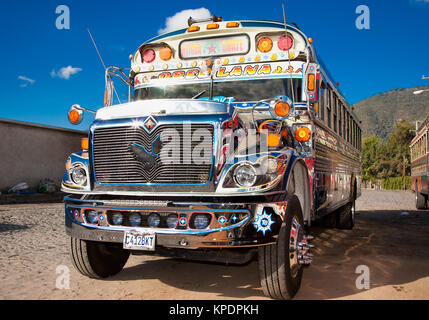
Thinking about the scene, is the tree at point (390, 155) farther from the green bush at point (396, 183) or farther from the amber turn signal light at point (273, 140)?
the amber turn signal light at point (273, 140)

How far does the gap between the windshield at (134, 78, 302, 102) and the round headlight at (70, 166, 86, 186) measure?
5.50ft

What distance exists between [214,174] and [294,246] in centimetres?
99

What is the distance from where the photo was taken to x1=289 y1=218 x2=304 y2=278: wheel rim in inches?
132

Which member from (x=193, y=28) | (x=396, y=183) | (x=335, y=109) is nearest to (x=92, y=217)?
(x=193, y=28)

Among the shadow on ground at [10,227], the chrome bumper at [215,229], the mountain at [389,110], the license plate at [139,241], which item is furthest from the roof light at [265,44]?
the mountain at [389,110]

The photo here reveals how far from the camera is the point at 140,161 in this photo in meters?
3.36

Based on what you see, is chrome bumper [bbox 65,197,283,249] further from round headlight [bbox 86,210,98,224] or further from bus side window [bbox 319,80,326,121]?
bus side window [bbox 319,80,326,121]

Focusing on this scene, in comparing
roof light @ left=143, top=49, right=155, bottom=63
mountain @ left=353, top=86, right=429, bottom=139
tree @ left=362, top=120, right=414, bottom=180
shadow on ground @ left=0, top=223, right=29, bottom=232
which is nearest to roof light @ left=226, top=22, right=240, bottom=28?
roof light @ left=143, top=49, right=155, bottom=63

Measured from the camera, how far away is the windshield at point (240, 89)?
448 cm

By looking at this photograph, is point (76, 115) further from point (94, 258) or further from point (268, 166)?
point (268, 166)

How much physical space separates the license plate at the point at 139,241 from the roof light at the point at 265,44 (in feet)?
8.63

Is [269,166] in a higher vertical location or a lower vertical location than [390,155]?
lower

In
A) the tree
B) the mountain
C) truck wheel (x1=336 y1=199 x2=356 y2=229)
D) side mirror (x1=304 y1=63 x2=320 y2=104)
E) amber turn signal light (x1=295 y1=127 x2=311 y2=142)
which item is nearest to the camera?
side mirror (x1=304 y1=63 x2=320 y2=104)
